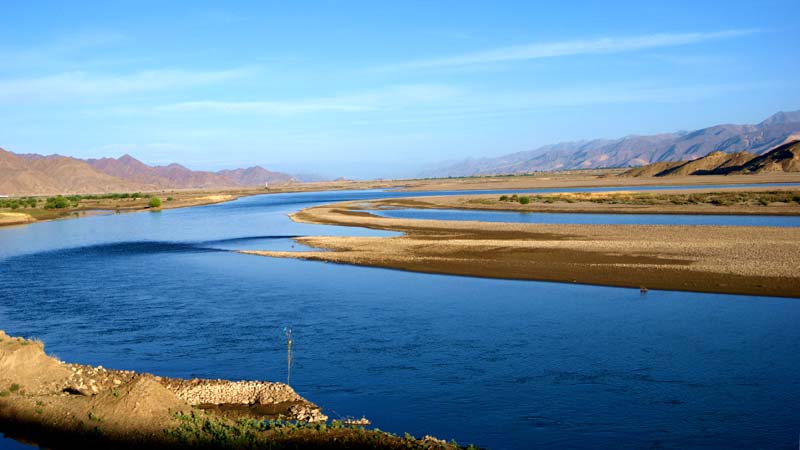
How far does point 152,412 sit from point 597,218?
4598cm

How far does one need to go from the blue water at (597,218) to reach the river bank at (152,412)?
1526 inches

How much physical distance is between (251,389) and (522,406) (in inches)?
225

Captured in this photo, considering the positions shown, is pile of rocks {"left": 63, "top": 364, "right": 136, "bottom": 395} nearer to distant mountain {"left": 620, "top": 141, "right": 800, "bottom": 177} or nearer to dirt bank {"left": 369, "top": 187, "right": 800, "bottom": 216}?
dirt bank {"left": 369, "top": 187, "right": 800, "bottom": 216}

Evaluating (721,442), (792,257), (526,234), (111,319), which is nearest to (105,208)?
(526,234)

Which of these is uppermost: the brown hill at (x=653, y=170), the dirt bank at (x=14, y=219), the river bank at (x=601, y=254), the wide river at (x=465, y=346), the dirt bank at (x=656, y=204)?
the brown hill at (x=653, y=170)

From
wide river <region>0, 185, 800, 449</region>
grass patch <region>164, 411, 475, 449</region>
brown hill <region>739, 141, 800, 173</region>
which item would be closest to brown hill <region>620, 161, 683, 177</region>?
brown hill <region>739, 141, 800, 173</region>

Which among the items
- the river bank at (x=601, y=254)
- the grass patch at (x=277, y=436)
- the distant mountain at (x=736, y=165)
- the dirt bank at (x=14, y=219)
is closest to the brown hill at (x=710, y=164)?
the distant mountain at (x=736, y=165)

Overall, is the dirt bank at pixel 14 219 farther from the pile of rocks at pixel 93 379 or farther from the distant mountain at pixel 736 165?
the distant mountain at pixel 736 165

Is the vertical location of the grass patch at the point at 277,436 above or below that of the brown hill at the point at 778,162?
below

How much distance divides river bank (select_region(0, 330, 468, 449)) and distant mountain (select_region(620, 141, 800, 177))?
126887 mm

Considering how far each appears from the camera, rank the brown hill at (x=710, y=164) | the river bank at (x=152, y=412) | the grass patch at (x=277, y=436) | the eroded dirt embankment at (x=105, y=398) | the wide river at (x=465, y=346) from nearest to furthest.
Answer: the grass patch at (x=277, y=436) → the river bank at (x=152, y=412) → the eroded dirt embankment at (x=105, y=398) → the wide river at (x=465, y=346) → the brown hill at (x=710, y=164)

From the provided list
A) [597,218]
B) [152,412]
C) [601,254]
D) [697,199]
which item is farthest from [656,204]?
[152,412]

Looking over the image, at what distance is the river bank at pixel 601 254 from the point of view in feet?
83.9

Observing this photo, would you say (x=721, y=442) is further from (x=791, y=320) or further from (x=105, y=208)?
(x=105, y=208)
